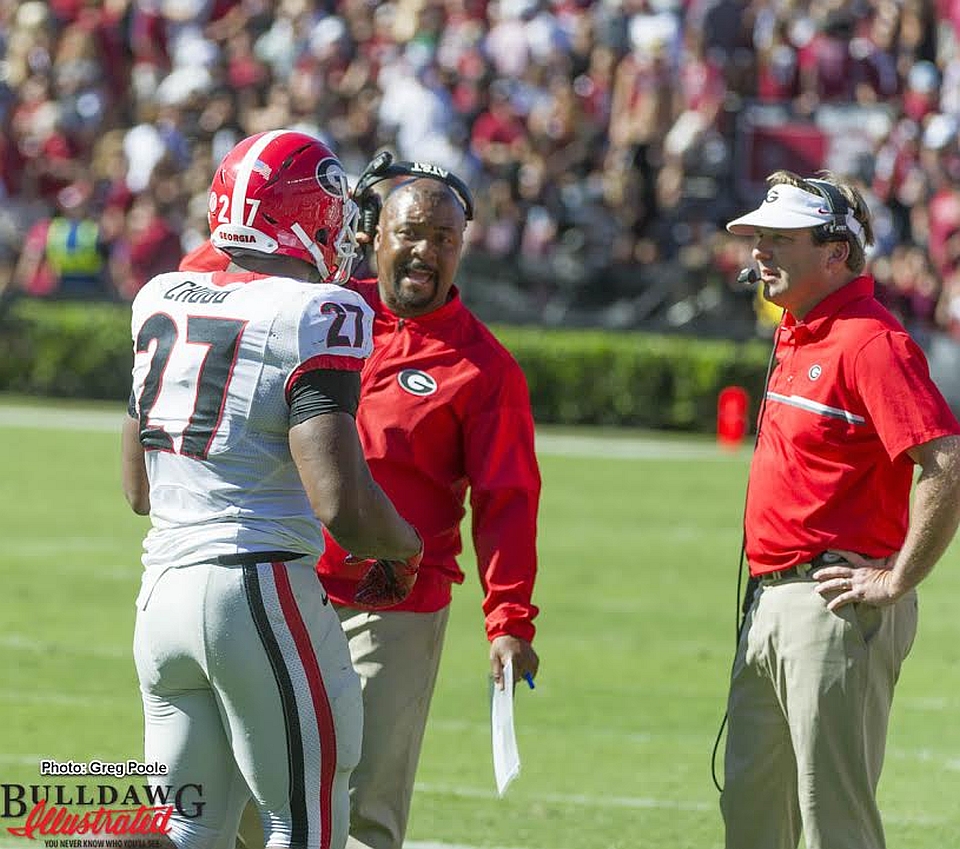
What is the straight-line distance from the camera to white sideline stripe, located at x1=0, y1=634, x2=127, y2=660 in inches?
369

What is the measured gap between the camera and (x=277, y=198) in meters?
4.12

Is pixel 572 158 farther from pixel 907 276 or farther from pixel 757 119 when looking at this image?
pixel 907 276

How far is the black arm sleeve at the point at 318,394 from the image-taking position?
3936mm

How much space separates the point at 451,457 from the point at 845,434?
1.08 metres

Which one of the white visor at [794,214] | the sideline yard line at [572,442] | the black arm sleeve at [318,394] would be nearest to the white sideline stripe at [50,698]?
the white visor at [794,214]

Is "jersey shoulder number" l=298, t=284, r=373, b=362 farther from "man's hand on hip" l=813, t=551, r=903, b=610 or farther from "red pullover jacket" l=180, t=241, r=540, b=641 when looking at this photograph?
"man's hand on hip" l=813, t=551, r=903, b=610

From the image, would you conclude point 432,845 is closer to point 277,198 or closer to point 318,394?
point 318,394

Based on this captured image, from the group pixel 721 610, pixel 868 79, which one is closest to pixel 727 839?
pixel 721 610

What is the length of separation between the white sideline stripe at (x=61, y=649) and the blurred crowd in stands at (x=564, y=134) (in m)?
9.99

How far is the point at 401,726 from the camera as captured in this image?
5090 mm

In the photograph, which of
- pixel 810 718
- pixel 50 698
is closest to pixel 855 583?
pixel 810 718

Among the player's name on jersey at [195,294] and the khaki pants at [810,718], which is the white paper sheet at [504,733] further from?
A: the player's name on jersey at [195,294]

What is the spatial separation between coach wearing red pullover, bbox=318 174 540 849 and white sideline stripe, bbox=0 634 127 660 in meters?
4.43

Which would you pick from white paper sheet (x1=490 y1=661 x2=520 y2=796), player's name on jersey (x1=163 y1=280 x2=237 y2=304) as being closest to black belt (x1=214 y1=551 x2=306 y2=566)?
player's name on jersey (x1=163 y1=280 x2=237 y2=304)
